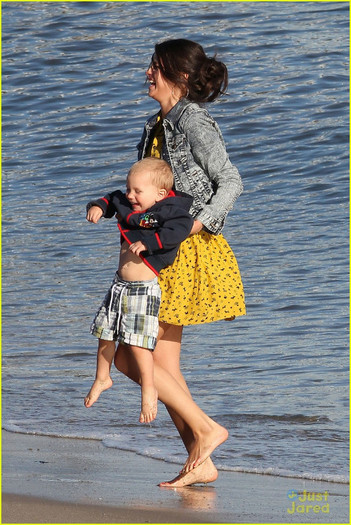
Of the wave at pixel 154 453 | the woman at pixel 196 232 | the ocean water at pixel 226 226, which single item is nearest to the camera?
the woman at pixel 196 232

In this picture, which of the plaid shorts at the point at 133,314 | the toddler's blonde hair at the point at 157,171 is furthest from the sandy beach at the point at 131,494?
the toddler's blonde hair at the point at 157,171

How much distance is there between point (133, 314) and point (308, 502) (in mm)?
940

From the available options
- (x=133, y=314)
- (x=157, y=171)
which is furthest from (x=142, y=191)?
(x=133, y=314)

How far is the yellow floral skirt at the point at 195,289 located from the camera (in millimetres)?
4000

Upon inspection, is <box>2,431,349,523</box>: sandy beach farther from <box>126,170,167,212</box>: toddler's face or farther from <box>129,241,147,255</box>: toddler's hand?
<box>126,170,167,212</box>: toddler's face

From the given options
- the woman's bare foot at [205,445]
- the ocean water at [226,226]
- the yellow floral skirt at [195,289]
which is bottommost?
the ocean water at [226,226]

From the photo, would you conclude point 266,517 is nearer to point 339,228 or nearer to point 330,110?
point 339,228

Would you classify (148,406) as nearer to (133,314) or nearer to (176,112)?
(133,314)

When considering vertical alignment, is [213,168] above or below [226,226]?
above

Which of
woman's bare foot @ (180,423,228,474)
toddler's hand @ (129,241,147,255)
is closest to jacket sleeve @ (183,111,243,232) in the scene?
toddler's hand @ (129,241,147,255)

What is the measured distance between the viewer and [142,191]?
3.83m

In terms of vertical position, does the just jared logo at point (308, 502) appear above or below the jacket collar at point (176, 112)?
below

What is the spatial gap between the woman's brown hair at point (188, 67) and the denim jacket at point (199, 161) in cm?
8

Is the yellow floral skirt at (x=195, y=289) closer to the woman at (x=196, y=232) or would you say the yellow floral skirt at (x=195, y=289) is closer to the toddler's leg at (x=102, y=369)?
the woman at (x=196, y=232)
